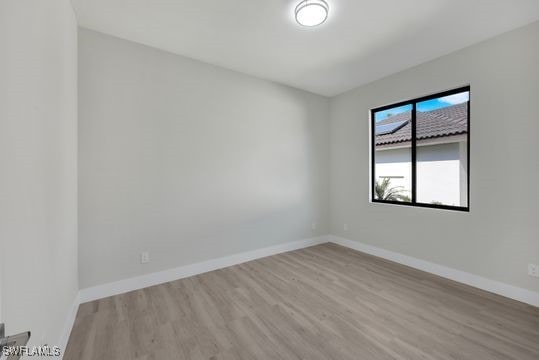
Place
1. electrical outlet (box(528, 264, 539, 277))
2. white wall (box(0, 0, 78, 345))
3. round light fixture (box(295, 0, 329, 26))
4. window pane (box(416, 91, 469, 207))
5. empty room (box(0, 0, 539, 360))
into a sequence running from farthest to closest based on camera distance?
1. window pane (box(416, 91, 469, 207))
2. electrical outlet (box(528, 264, 539, 277))
3. round light fixture (box(295, 0, 329, 26))
4. empty room (box(0, 0, 539, 360))
5. white wall (box(0, 0, 78, 345))

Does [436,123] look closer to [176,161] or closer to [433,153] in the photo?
[433,153]

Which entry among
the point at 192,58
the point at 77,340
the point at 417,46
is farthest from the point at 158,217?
the point at 417,46

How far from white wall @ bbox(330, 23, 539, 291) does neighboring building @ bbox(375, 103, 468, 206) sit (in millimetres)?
246

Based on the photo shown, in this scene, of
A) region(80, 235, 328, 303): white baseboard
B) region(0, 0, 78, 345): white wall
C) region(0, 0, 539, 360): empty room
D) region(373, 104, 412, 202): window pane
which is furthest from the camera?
region(373, 104, 412, 202): window pane

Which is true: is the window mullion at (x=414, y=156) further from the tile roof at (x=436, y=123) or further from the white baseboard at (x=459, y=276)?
the white baseboard at (x=459, y=276)

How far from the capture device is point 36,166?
123cm

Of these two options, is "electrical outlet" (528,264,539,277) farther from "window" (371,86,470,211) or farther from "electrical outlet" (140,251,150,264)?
"electrical outlet" (140,251,150,264)

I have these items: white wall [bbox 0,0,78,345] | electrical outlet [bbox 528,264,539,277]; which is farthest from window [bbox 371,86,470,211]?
white wall [bbox 0,0,78,345]

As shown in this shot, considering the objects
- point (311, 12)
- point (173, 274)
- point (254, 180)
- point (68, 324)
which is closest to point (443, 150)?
point (311, 12)

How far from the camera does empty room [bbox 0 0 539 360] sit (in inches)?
59.6

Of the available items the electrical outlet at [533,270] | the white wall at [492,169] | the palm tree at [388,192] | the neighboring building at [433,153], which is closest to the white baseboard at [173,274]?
the palm tree at [388,192]

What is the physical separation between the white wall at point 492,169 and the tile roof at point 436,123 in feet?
0.83

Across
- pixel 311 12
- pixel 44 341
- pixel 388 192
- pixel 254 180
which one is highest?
pixel 311 12

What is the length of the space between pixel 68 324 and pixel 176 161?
5.84 feet
